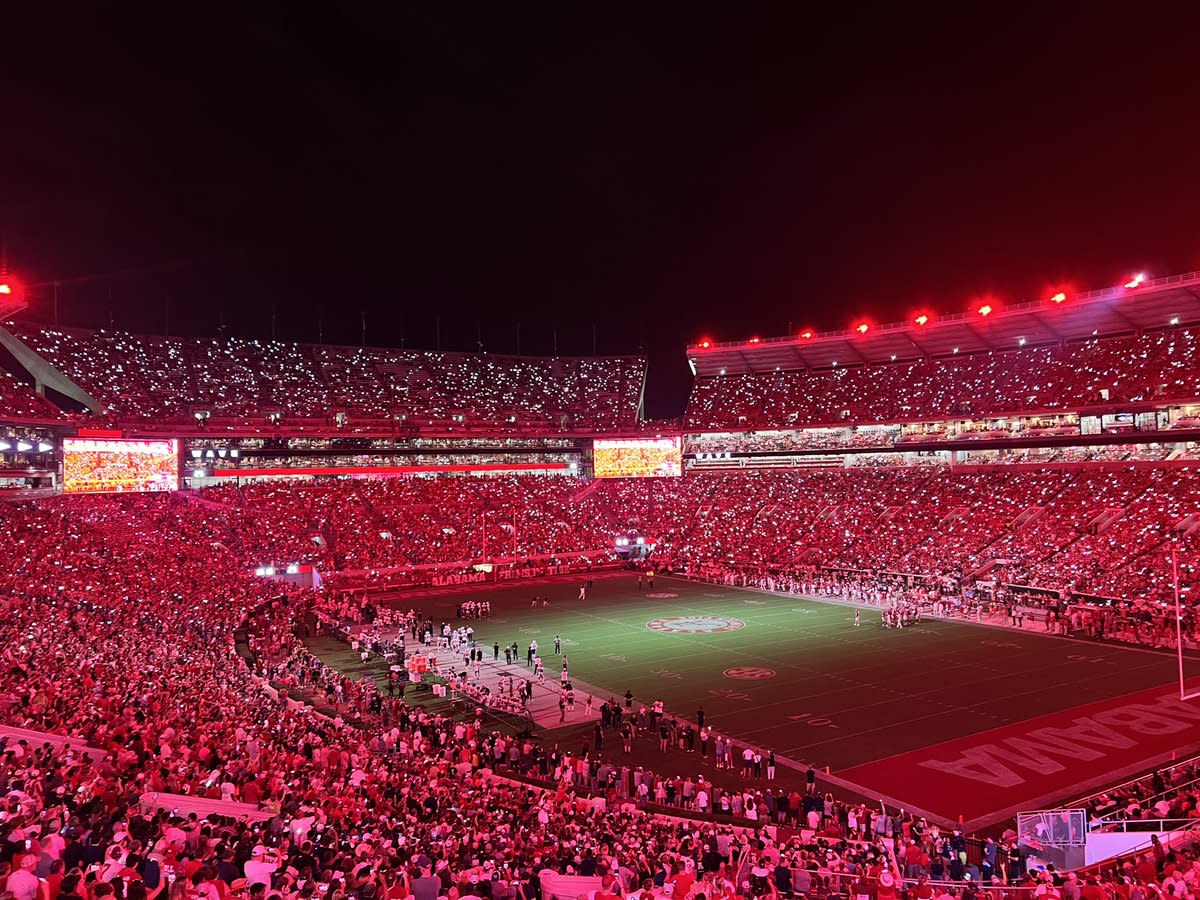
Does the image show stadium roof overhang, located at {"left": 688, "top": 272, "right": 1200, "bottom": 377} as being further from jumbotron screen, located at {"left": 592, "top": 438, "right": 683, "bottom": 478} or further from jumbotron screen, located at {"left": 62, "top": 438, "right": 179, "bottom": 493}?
jumbotron screen, located at {"left": 62, "top": 438, "right": 179, "bottom": 493}

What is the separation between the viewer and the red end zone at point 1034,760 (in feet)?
53.3

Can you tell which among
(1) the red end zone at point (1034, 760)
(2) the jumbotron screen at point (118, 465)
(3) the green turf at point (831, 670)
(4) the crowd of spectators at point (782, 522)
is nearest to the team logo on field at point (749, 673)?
(3) the green turf at point (831, 670)

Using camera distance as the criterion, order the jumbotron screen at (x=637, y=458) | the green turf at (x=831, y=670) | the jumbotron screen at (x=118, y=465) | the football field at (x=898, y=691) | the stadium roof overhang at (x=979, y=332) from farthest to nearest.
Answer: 1. the jumbotron screen at (x=637, y=458)
2. the stadium roof overhang at (x=979, y=332)
3. the jumbotron screen at (x=118, y=465)
4. the green turf at (x=831, y=670)
5. the football field at (x=898, y=691)

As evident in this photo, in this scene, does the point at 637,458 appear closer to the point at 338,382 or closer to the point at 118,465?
the point at 338,382

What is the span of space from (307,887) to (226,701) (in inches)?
458

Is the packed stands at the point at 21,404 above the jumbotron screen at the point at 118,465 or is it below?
above

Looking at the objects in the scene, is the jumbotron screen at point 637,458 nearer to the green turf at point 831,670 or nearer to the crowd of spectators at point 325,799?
the green turf at point 831,670

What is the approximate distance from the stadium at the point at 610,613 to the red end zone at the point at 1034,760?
0.39 ft

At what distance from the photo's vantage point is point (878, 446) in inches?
2309

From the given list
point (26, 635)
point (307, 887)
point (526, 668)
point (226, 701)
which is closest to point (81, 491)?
point (26, 635)

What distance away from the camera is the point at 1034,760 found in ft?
59.3

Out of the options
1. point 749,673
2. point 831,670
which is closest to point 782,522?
point 831,670

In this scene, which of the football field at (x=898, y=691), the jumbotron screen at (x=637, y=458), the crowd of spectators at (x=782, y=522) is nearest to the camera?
the football field at (x=898, y=691)

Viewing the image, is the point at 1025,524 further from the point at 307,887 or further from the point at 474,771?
the point at 307,887
